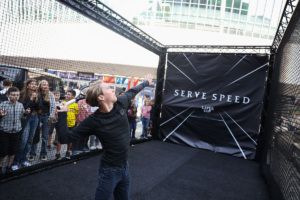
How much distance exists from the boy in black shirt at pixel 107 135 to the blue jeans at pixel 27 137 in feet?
8.78

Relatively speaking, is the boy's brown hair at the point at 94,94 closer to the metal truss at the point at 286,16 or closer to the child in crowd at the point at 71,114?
the child in crowd at the point at 71,114

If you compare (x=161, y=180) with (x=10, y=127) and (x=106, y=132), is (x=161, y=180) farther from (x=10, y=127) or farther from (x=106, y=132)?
(x=106, y=132)

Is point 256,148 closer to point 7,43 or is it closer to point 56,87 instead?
point 7,43

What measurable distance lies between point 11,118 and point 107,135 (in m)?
2.56

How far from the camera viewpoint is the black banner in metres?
7.42

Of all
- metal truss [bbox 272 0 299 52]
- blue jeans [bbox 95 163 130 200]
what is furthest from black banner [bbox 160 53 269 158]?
blue jeans [bbox 95 163 130 200]

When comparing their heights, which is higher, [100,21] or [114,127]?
[100,21]

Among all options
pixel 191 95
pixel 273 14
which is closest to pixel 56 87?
pixel 191 95

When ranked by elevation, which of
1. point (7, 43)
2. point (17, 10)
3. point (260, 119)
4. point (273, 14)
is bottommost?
point (260, 119)

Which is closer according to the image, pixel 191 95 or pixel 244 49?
pixel 244 49

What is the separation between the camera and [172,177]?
4945mm

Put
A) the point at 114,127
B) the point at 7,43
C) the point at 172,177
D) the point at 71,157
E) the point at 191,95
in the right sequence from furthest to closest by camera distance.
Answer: the point at 191,95, the point at 71,157, the point at 172,177, the point at 7,43, the point at 114,127

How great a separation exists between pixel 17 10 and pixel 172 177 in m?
4.08

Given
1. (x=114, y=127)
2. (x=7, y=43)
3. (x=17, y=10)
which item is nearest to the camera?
(x=114, y=127)
